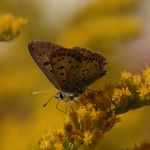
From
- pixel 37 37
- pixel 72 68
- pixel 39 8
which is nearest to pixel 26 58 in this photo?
pixel 37 37

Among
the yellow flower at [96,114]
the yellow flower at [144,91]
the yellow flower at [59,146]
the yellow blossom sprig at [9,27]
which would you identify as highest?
the yellow blossom sprig at [9,27]

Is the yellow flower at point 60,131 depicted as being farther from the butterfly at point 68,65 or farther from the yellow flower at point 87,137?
the butterfly at point 68,65

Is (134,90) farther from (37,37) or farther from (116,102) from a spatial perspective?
(37,37)

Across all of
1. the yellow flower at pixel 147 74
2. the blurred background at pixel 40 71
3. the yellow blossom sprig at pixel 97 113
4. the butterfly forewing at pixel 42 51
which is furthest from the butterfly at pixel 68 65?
the blurred background at pixel 40 71

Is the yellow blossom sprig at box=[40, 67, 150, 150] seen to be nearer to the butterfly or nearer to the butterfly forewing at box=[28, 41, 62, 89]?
the butterfly

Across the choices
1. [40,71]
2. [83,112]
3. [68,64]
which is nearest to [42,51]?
[68,64]

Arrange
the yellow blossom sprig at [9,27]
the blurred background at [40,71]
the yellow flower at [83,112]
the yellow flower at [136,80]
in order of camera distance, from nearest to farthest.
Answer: the yellow flower at [83,112] → the yellow flower at [136,80] → the yellow blossom sprig at [9,27] → the blurred background at [40,71]

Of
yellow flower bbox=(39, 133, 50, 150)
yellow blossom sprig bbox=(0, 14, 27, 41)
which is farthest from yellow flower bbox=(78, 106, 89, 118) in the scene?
yellow blossom sprig bbox=(0, 14, 27, 41)
